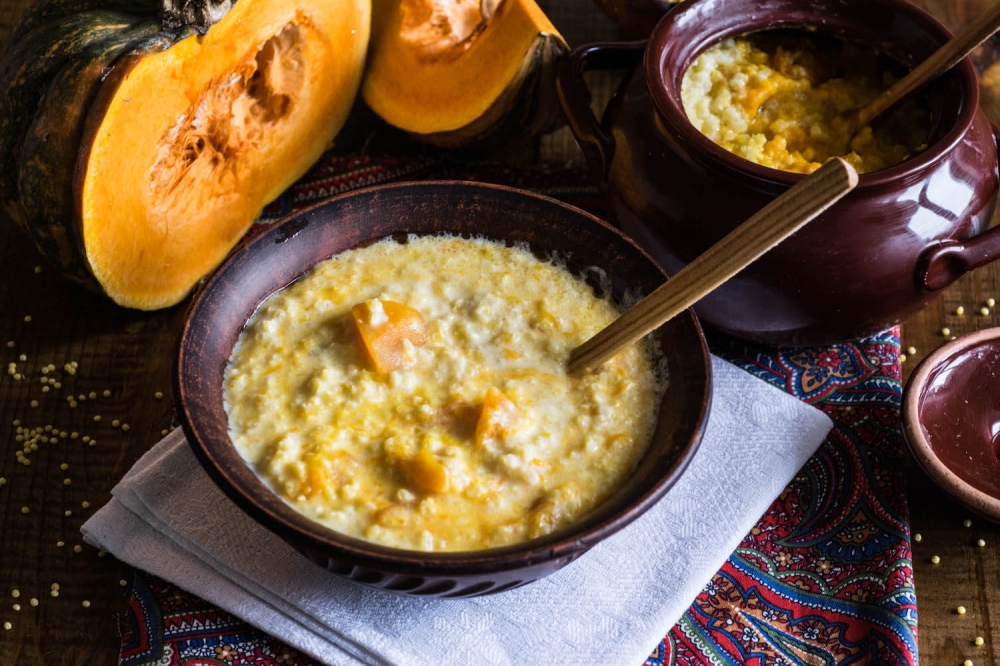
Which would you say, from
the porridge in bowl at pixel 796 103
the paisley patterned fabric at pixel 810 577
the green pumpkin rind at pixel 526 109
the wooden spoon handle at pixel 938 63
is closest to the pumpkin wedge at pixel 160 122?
the green pumpkin rind at pixel 526 109

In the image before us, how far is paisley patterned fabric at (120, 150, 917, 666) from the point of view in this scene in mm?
1700

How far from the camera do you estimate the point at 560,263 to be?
191 centimetres

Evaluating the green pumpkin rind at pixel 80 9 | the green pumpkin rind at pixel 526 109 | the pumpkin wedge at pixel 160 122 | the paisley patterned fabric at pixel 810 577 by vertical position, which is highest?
the green pumpkin rind at pixel 80 9

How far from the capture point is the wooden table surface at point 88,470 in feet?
5.77

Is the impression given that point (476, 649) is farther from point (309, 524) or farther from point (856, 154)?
point (856, 154)

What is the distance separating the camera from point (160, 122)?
1.98m

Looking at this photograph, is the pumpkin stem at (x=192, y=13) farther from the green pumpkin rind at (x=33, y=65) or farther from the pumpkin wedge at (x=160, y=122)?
the green pumpkin rind at (x=33, y=65)

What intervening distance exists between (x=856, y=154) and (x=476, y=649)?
1.15 metres

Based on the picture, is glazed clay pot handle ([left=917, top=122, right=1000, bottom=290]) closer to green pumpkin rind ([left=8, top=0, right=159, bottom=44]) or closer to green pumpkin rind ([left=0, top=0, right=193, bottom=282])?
green pumpkin rind ([left=0, top=0, right=193, bottom=282])

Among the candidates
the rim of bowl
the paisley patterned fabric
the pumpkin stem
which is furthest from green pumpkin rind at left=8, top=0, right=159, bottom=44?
the paisley patterned fabric

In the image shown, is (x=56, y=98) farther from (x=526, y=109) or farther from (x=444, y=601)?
(x=444, y=601)

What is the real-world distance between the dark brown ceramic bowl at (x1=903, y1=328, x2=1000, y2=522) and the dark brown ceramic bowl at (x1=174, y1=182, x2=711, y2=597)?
0.50m

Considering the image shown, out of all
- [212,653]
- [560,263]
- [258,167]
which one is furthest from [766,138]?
[212,653]

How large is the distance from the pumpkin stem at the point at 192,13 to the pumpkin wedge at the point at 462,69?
497 mm
